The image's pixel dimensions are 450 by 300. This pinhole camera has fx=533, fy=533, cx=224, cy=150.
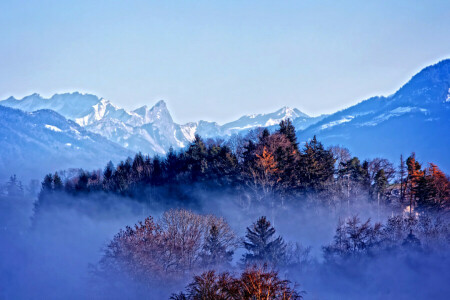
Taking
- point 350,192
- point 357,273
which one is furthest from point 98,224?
point 357,273

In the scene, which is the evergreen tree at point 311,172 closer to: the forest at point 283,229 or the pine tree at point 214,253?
the forest at point 283,229

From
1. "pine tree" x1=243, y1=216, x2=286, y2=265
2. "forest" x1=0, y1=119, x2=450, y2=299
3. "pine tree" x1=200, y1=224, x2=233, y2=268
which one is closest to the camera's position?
"forest" x1=0, y1=119, x2=450, y2=299

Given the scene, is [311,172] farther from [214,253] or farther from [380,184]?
[214,253]

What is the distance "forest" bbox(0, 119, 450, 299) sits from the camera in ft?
228

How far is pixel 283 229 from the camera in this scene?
82.6 m

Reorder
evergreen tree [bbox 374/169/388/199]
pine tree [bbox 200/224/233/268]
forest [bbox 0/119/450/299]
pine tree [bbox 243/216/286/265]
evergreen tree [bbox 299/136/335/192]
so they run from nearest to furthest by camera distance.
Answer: forest [bbox 0/119/450/299]
pine tree [bbox 200/224/233/268]
pine tree [bbox 243/216/286/265]
evergreen tree [bbox 299/136/335/192]
evergreen tree [bbox 374/169/388/199]

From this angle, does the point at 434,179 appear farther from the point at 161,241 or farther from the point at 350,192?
the point at 161,241

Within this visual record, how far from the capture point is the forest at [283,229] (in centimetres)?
6938

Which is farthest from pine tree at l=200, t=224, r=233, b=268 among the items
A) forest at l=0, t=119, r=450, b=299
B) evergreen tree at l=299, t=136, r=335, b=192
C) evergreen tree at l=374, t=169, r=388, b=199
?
evergreen tree at l=374, t=169, r=388, b=199

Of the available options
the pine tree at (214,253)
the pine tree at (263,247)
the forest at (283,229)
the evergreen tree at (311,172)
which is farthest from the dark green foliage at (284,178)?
the pine tree at (214,253)

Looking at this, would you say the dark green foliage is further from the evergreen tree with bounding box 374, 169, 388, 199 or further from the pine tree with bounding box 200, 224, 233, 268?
the pine tree with bounding box 200, 224, 233, 268

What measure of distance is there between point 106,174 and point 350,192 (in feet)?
204

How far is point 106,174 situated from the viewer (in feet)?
423

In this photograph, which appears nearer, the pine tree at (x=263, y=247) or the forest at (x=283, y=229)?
the forest at (x=283, y=229)
